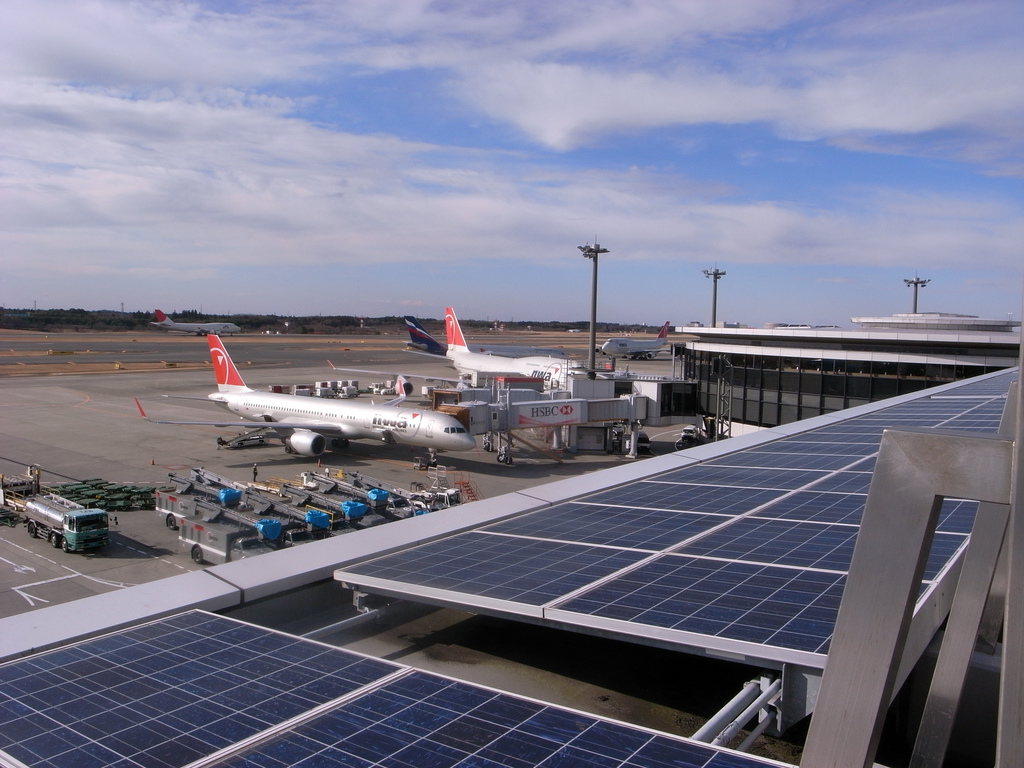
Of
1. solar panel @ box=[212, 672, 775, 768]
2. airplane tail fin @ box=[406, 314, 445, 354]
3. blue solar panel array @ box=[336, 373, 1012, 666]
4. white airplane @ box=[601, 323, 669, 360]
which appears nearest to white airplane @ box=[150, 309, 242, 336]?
airplane tail fin @ box=[406, 314, 445, 354]

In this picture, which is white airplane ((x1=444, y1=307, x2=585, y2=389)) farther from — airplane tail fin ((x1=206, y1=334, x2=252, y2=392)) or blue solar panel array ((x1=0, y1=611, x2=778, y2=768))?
blue solar panel array ((x1=0, y1=611, x2=778, y2=768))

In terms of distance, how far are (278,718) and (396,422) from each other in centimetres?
3531

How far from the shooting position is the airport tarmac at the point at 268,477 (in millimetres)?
9219

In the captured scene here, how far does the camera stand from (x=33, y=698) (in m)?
7.15

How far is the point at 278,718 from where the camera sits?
21.6ft

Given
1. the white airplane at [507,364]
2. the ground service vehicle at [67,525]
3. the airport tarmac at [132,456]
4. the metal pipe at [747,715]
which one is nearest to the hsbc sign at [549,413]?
the airport tarmac at [132,456]

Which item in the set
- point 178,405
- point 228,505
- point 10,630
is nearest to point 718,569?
point 10,630

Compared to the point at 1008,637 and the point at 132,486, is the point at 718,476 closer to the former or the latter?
the point at 1008,637

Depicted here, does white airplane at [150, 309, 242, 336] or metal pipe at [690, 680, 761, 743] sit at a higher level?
white airplane at [150, 309, 242, 336]

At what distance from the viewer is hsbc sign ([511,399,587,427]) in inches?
1741

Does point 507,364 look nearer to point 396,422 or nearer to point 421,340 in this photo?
point 421,340

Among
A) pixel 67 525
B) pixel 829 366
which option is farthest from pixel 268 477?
pixel 829 366

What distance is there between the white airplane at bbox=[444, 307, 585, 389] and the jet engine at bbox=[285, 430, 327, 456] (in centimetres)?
2431

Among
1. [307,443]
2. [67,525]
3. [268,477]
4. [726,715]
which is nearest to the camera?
[726,715]
